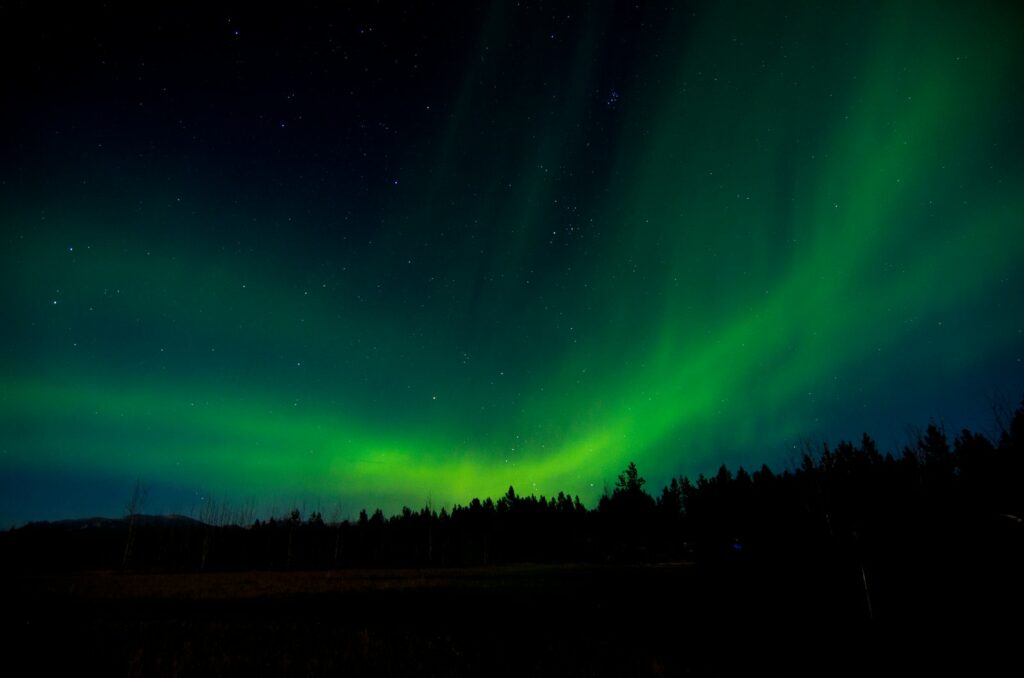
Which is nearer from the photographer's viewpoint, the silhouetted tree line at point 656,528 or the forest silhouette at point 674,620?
the forest silhouette at point 674,620

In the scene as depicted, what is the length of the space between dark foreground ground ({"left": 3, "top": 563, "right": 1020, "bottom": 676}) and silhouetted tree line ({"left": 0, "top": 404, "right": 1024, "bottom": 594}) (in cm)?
923

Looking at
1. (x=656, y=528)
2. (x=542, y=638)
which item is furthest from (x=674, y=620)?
(x=656, y=528)

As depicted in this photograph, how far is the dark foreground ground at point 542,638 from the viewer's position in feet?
34.6

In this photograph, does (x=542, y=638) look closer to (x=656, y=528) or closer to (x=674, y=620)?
(x=674, y=620)

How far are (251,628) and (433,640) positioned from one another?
294 inches

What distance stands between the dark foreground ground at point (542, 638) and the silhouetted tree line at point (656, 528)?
9.23 metres

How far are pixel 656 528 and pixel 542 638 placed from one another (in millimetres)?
86079

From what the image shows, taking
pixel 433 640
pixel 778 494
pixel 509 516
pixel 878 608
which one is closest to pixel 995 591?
pixel 878 608

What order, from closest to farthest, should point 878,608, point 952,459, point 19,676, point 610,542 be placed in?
point 19,676 < point 878,608 < point 952,459 < point 610,542

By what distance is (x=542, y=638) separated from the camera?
46.0 feet

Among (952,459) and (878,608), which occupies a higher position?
(952,459)

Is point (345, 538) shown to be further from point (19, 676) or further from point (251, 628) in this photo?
point (19, 676)

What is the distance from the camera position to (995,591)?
52.0 ft

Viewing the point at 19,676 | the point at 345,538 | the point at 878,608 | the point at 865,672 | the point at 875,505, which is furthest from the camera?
the point at 345,538
